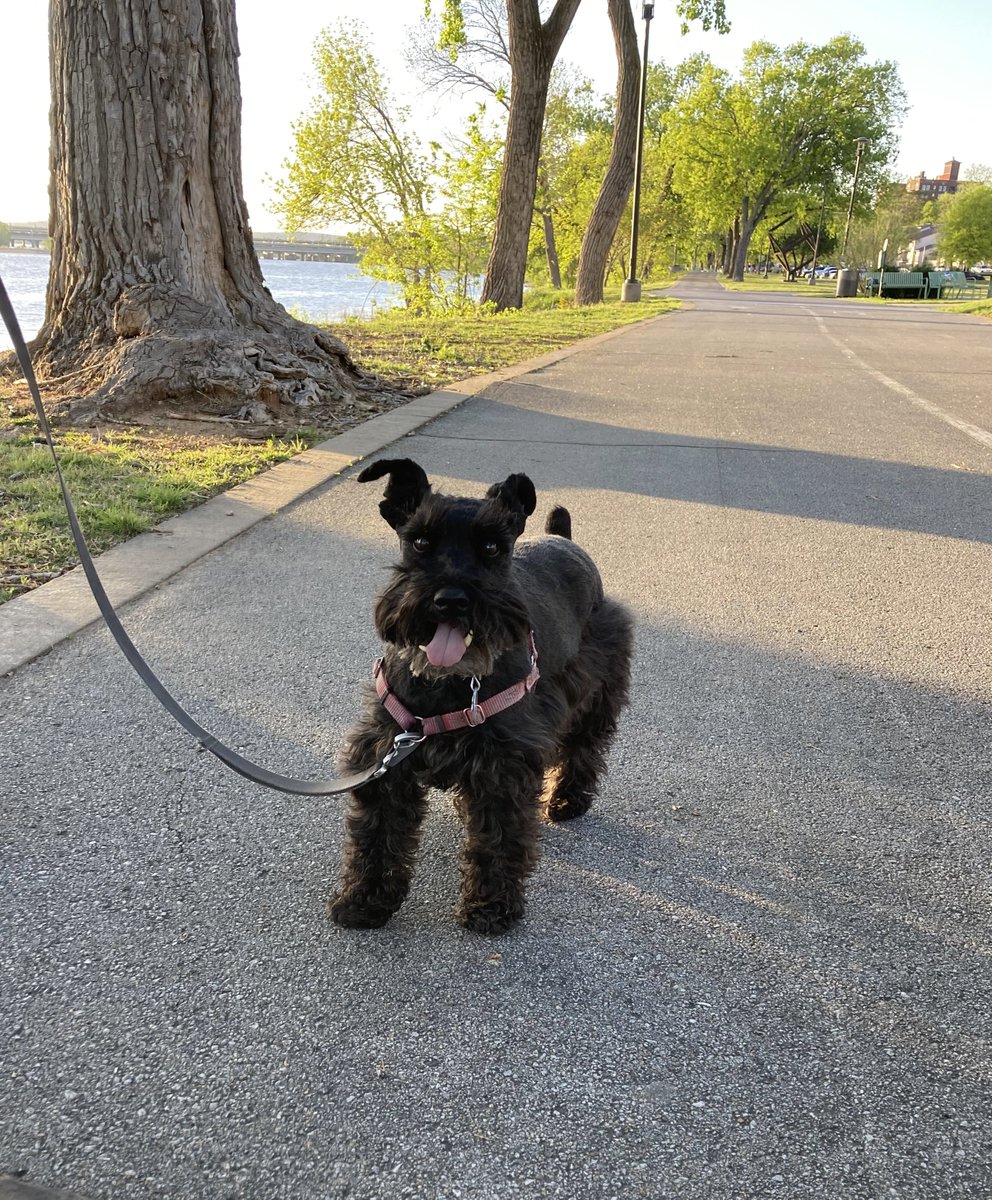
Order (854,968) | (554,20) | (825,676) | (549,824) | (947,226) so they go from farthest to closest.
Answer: (947,226) < (554,20) < (825,676) < (549,824) < (854,968)

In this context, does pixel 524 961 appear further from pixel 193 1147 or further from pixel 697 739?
pixel 697 739

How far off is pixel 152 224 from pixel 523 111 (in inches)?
585

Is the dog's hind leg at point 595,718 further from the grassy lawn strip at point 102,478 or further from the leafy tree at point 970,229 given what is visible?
the leafy tree at point 970,229

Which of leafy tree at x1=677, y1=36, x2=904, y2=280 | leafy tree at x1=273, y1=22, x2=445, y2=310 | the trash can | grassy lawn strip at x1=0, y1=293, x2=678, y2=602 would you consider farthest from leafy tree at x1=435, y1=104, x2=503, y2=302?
leafy tree at x1=677, y1=36, x2=904, y2=280

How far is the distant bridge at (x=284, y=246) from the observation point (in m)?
49.1

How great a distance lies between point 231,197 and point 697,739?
7553 mm

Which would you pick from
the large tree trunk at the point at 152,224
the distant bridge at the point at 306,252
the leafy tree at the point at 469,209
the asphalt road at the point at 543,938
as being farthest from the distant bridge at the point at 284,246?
the asphalt road at the point at 543,938

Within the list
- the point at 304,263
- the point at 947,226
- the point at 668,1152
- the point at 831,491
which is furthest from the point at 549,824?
the point at 947,226

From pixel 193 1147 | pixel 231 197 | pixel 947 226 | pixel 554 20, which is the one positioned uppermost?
pixel 947 226

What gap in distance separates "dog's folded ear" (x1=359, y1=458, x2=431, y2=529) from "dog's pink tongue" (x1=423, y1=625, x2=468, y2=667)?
1.25 feet

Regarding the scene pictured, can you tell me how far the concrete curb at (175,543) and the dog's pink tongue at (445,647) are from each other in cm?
244

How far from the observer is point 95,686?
3.74 metres

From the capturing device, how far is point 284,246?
6669 cm

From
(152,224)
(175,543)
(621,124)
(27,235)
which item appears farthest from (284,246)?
(175,543)
